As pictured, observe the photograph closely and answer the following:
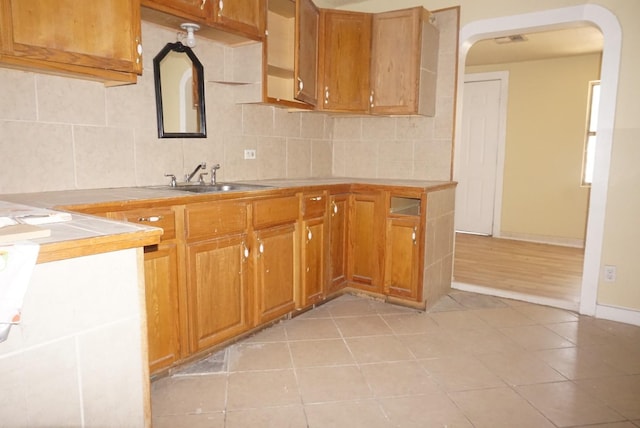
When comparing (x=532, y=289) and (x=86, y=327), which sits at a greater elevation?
(x=86, y=327)

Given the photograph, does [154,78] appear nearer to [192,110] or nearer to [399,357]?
[192,110]

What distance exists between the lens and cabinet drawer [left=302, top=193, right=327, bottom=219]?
283 centimetres

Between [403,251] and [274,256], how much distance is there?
40.6 inches

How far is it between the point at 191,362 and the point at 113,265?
1.43m

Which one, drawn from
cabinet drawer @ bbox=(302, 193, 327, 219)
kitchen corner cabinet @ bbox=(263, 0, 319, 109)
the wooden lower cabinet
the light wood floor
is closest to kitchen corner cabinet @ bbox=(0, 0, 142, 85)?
kitchen corner cabinet @ bbox=(263, 0, 319, 109)

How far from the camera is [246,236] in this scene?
240cm

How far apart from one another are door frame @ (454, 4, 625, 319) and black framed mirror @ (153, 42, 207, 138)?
2.32 meters

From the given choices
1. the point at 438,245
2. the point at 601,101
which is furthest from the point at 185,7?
the point at 601,101

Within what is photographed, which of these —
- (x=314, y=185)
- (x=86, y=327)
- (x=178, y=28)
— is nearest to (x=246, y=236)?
(x=314, y=185)

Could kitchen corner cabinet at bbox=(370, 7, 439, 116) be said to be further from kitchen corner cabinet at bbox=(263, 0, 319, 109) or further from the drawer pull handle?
the drawer pull handle

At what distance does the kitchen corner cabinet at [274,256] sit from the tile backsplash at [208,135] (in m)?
0.62

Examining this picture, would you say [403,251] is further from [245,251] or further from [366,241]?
[245,251]

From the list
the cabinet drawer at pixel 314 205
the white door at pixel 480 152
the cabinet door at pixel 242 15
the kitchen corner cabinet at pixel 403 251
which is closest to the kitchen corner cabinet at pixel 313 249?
the cabinet drawer at pixel 314 205

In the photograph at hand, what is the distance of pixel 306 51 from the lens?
9.88ft
